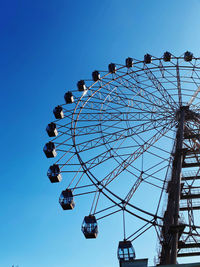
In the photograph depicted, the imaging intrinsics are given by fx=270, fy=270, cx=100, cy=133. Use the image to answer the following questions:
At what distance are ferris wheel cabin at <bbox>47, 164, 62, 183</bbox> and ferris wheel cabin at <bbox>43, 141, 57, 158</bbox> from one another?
41.8 inches

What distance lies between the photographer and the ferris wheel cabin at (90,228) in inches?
619

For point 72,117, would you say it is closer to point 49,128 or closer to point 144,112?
point 49,128

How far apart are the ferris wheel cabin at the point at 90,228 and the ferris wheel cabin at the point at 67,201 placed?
1970mm

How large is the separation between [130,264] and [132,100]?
13660mm

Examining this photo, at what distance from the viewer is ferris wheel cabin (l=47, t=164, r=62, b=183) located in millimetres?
19734

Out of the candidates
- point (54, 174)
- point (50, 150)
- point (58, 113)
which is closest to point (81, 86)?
point (58, 113)

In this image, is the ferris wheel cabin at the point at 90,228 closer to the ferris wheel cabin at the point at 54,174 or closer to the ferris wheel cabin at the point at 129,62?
the ferris wheel cabin at the point at 54,174

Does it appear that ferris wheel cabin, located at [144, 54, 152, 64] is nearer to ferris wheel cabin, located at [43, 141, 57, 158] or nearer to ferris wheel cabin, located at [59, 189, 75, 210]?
ferris wheel cabin, located at [43, 141, 57, 158]

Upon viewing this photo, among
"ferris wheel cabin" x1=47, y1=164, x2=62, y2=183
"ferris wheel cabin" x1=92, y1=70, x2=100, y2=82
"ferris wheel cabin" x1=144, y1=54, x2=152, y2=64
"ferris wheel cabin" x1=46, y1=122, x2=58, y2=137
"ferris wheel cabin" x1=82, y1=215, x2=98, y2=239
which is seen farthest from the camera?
"ferris wheel cabin" x1=144, y1=54, x2=152, y2=64

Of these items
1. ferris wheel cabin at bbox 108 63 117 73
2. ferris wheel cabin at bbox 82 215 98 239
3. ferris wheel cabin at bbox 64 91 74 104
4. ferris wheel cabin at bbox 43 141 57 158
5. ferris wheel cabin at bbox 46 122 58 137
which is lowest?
ferris wheel cabin at bbox 82 215 98 239

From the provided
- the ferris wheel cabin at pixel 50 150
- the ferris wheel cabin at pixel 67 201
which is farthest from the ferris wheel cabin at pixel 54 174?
the ferris wheel cabin at pixel 67 201

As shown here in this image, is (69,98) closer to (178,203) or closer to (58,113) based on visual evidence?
(58,113)

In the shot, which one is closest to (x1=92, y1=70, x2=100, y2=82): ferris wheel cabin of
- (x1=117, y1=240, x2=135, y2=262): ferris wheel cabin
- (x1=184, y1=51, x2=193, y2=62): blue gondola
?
(x1=184, y1=51, x2=193, y2=62): blue gondola

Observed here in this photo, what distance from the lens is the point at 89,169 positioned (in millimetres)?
18156
